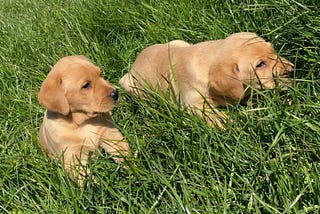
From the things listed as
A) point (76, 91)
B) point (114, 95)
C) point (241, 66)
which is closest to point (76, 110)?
point (76, 91)

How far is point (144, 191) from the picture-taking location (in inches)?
99.3

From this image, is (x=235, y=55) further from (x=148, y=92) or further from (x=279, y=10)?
(x=148, y=92)

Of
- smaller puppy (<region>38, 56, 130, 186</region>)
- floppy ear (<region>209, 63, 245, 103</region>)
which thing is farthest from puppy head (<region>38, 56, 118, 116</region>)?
floppy ear (<region>209, 63, 245, 103</region>)

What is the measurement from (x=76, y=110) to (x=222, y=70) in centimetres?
102

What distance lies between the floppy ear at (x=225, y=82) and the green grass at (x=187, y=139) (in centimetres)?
14

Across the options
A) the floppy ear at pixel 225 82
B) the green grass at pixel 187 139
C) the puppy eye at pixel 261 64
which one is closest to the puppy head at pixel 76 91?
the green grass at pixel 187 139

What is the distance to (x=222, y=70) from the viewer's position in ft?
11.9

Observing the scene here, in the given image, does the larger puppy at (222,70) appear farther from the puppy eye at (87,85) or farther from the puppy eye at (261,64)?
the puppy eye at (87,85)

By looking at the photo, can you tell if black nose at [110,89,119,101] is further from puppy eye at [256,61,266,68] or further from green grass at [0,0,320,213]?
puppy eye at [256,61,266,68]

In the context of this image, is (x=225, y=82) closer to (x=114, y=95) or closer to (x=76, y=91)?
(x=114, y=95)

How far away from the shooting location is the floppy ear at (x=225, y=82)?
3510 mm

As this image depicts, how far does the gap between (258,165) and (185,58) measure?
1892 mm

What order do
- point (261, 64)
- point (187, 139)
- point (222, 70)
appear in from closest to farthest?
point (187, 139)
point (261, 64)
point (222, 70)

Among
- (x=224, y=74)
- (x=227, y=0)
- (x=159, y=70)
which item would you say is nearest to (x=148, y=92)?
(x=224, y=74)
